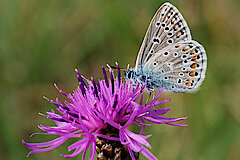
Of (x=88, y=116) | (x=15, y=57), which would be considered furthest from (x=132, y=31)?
(x=88, y=116)

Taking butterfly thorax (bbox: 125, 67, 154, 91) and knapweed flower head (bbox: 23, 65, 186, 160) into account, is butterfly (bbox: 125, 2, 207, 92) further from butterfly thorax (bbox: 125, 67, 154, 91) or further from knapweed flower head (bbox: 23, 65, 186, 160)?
knapweed flower head (bbox: 23, 65, 186, 160)

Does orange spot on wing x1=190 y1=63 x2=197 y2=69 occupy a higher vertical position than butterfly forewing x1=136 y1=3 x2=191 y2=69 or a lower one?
lower

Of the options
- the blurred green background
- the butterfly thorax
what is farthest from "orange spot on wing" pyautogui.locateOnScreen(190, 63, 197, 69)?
the blurred green background

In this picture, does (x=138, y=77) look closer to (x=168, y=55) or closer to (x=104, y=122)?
(x=168, y=55)

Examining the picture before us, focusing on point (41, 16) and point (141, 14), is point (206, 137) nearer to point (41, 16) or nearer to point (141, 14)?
point (141, 14)

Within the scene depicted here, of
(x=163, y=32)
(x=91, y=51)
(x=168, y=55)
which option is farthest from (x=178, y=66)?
(x=91, y=51)

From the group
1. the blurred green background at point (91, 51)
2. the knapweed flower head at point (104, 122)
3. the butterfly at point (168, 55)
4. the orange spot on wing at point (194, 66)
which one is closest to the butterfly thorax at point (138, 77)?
the butterfly at point (168, 55)
